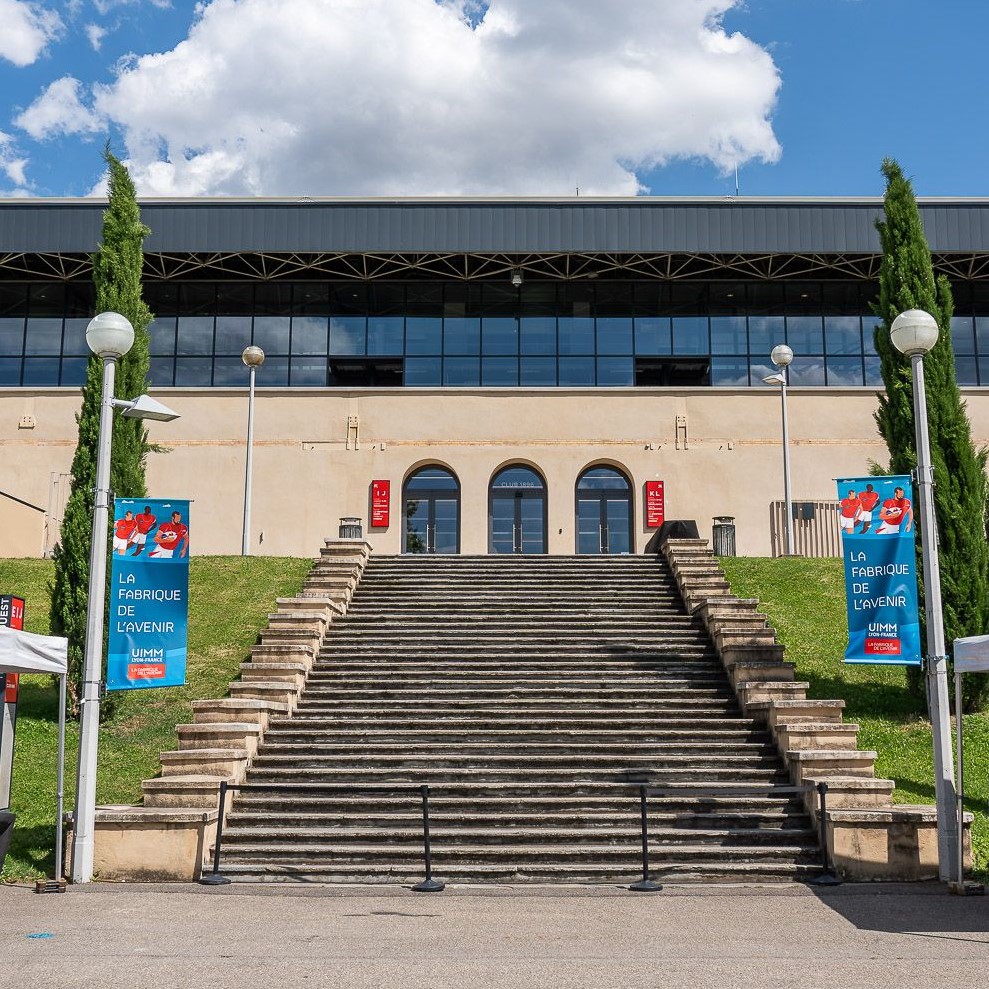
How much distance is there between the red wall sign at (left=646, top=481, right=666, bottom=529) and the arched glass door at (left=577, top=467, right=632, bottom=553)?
62 cm

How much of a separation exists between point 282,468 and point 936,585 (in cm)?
2032

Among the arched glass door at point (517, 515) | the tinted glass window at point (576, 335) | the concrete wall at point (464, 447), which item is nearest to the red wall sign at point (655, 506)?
the concrete wall at point (464, 447)

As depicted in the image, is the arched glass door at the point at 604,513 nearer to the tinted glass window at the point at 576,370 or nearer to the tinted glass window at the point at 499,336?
the tinted glass window at the point at 576,370

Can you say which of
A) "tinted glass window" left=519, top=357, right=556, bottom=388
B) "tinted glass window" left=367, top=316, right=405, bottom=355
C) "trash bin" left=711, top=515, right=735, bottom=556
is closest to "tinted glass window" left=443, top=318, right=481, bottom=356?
"tinted glass window" left=367, top=316, right=405, bottom=355

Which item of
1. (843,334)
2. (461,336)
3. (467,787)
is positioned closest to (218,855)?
→ (467,787)

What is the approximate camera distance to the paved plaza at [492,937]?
7.43 metres

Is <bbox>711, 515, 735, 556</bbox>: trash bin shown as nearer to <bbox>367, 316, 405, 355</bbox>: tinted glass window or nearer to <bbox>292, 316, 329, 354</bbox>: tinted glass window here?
<bbox>367, 316, 405, 355</bbox>: tinted glass window

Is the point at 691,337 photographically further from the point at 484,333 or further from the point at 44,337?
the point at 44,337

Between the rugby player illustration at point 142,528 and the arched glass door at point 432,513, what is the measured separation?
1673 centimetres

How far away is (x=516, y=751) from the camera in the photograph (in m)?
13.8

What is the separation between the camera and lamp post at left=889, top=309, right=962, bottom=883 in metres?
10.5

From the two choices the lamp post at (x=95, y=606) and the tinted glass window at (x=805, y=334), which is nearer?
the lamp post at (x=95, y=606)

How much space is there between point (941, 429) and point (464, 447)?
14.6m

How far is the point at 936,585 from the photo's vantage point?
11.3 m
